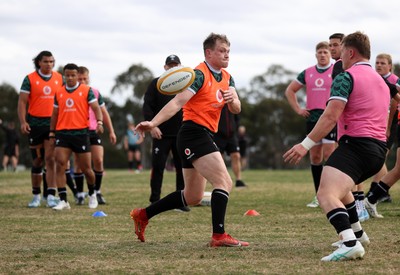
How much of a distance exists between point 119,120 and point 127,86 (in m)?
4.00

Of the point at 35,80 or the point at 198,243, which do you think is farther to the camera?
the point at 35,80

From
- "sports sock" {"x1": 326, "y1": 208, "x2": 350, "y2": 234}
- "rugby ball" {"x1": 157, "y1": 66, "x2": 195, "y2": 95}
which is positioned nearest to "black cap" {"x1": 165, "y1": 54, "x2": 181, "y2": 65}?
"rugby ball" {"x1": 157, "y1": 66, "x2": 195, "y2": 95}

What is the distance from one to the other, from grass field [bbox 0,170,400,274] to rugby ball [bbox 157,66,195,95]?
1.65 metres

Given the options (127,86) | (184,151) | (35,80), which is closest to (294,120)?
(127,86)

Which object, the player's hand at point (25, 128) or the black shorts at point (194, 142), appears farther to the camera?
the player's hand at point (25, 128)

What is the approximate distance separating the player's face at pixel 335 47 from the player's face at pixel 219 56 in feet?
12.2

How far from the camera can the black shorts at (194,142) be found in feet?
25.4

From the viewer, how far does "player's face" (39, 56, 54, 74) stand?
43.1ft

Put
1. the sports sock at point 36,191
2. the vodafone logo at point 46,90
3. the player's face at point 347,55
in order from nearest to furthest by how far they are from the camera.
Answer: the player's face at point 347,55, the vodafone logo at point 46,90, the sports sock at point 36,191

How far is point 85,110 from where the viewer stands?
12609mm

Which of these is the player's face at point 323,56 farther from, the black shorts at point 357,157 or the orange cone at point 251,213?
the black shorts at point 357,157

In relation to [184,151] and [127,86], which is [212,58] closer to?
[184,151]

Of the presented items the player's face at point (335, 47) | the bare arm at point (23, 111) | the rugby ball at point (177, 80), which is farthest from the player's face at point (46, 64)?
the rugby ball at point (177, 80)

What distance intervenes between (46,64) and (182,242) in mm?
6181
